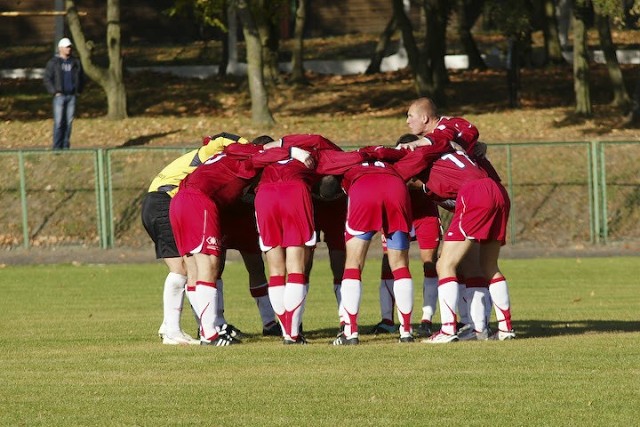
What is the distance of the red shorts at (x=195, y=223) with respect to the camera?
537 inches

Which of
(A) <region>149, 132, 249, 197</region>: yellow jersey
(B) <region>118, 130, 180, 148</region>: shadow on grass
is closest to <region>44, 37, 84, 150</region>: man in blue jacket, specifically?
(B) <region>118, 130, 180, 148</region>: shadow on grass

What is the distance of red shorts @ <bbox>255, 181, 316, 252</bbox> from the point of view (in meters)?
13.4

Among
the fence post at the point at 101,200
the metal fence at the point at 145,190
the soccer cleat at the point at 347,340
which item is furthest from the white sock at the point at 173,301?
the fence post at the point at 101,200

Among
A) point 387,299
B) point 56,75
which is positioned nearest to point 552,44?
point 56,75

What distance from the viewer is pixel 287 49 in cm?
5588

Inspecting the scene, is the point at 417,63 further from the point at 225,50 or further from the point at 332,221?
the point at 332,221

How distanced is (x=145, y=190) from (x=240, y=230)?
1602cm

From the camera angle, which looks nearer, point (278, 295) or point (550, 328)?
point (278, 295)

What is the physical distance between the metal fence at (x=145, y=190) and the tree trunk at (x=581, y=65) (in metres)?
6.42

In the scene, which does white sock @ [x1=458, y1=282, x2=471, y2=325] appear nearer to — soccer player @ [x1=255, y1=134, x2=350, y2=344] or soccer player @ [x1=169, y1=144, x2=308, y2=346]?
soccer player @ [x1=255, y1=134, x2=350, y2=344]

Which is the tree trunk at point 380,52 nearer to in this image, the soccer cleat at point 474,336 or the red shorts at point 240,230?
the red shorts at point 240,230

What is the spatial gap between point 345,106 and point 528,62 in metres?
9.13

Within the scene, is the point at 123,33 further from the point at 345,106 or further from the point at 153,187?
the point at 153,187

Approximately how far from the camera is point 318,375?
1123 centimetres
